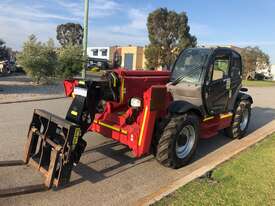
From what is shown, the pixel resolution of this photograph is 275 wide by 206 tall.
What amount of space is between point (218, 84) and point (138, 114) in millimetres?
2236

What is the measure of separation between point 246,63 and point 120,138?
5258 centimetres

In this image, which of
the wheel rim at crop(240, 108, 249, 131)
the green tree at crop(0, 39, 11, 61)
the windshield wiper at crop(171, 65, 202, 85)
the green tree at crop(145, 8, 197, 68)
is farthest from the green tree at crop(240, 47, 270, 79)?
the windshield wiper at crop(171, 65, 202, 85)

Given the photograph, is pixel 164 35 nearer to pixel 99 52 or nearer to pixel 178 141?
pixel 99 52

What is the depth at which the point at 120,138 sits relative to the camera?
5609mm

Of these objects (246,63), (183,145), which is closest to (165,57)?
(246,63)

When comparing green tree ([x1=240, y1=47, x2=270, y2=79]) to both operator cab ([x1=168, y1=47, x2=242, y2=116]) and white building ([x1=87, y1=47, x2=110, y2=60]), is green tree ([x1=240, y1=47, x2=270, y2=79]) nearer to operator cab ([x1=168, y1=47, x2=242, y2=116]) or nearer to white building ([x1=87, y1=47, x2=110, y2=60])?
white building ([x1=87, y1=47, x2=110, y2=60])

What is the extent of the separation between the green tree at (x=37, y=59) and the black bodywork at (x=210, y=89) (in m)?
12.4

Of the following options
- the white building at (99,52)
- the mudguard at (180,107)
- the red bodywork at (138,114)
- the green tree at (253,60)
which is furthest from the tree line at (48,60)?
the white building at (99,52)

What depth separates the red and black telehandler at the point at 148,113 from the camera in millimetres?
4834

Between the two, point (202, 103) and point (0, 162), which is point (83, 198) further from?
point (202, 103)

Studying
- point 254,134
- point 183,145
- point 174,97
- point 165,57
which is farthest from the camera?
point 165,57

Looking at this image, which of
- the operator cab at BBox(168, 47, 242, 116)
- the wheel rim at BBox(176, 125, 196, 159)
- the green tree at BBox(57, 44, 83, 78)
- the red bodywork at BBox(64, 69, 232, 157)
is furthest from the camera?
the green tree at BBox(57, 44, 83, 78)

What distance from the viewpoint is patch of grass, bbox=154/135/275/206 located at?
440 cm

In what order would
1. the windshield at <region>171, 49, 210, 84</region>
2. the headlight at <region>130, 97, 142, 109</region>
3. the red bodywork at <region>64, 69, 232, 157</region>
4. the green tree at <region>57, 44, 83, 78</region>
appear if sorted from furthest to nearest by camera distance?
the green tree at <region>57, 44, 83, 78</region>
the windshield at <region>171, 49, 210, 84</region>
the headlight at <region>130, 97, 142, 109</region>
the red bodywork at <region>64, 69, 232, 157</region>
